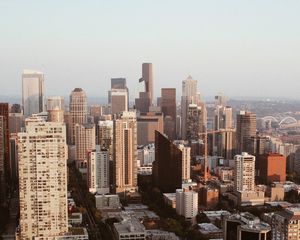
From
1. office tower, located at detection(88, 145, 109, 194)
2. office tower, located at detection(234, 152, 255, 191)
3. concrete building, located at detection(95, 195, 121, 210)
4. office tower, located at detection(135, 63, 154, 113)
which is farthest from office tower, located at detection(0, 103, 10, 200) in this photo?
office tower, located at detection(135, 63, 154, 113)

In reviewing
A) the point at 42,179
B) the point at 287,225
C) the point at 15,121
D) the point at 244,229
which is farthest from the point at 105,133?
the point at 287,225

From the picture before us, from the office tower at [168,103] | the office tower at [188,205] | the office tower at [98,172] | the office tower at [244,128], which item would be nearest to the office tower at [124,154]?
the office tower at [98,172]

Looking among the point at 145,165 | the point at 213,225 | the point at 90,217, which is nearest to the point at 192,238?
the point at 213,225

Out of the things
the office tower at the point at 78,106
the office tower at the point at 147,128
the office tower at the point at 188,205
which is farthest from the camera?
the office tower at the point at 78,106

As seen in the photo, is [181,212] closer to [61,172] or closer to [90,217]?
[90,217]

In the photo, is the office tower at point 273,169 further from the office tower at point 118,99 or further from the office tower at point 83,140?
the office tower at point 118,99

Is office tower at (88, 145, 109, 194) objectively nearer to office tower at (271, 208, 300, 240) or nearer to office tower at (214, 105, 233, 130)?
office tower at (214, 105, 233, 130)

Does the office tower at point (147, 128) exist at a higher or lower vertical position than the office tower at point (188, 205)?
higher
